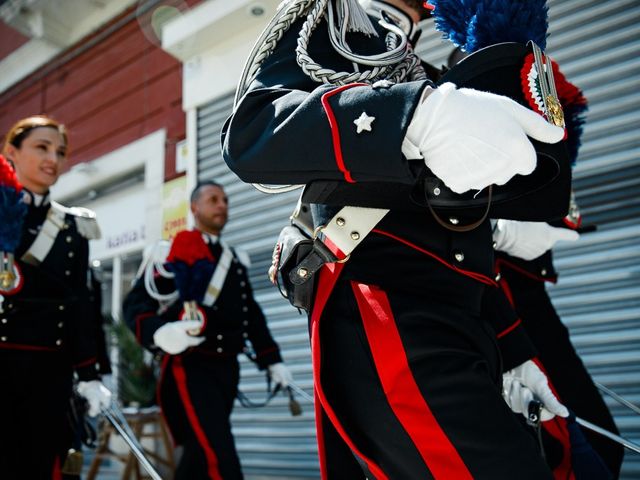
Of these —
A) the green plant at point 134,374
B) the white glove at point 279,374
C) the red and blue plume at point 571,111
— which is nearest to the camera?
the red and blue plume at point 571,111

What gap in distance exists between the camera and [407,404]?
1.12 m

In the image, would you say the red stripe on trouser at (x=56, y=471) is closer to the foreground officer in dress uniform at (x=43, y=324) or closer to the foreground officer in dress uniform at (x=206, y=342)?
the foreground officer in dress uniform at (x=43, y=324)

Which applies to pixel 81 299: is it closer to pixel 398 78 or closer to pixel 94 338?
pixel 94 338

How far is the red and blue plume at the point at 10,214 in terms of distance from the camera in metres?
2.94

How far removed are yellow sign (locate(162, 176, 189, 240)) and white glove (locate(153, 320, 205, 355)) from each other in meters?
2.90

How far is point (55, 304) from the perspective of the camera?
310cm

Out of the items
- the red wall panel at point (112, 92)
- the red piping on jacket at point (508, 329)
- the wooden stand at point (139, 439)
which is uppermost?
the red wall panel at point (112, 92)

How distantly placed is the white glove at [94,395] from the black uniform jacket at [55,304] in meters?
0.04

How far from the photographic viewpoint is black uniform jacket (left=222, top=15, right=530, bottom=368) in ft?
3.43

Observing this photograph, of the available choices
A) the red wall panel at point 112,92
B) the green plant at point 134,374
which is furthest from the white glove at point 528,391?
the red wall panel at point 112,92

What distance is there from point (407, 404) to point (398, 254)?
27cm

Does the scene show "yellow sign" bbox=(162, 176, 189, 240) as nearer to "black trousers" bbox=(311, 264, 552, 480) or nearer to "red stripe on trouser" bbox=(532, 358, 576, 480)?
"red stripe on trouser" bbox=(532, 358, 576, 480)

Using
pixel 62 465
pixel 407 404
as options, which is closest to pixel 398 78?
pixel 407 404

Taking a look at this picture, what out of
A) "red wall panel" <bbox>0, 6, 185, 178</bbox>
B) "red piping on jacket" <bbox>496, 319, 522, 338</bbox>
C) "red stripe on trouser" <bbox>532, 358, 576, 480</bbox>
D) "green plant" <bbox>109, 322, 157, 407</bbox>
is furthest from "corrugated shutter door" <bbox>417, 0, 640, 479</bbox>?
"red wall panel" <bbox>0, 6, 185, 178</bbox>
